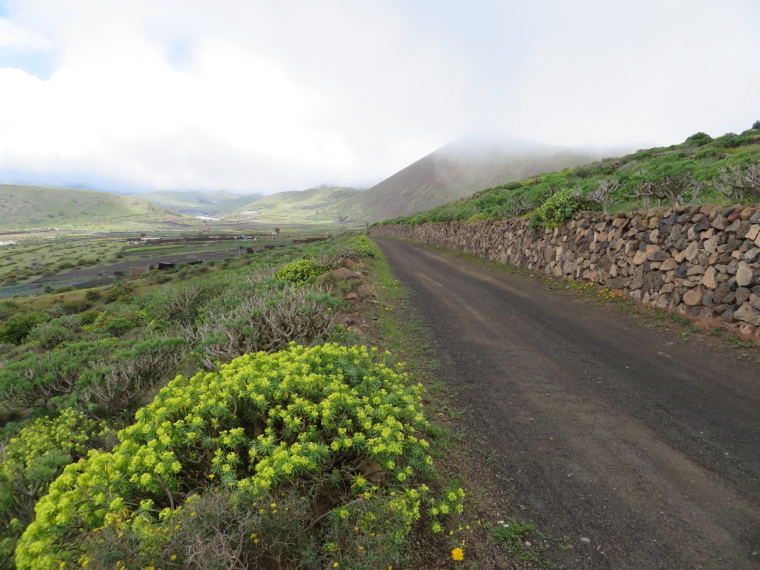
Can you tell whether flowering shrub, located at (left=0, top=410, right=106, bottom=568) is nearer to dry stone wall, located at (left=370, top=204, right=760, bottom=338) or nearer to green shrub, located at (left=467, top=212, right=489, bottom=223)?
dry stone wall, located at (left=370, top=204, right=760, bottom=338)

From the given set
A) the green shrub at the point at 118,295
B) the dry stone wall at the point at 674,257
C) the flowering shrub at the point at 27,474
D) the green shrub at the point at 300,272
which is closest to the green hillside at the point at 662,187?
the dry stone wall at the point at 674,257

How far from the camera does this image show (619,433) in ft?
14.9

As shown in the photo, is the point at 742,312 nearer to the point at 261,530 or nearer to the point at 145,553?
the point at 261,530

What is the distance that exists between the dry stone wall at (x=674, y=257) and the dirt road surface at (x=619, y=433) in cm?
138

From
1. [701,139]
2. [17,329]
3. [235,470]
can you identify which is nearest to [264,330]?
[235,470]

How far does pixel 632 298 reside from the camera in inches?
406

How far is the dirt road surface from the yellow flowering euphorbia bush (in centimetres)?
157

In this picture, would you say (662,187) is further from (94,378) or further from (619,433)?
(94,378)

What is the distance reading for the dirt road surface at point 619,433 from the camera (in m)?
3.05

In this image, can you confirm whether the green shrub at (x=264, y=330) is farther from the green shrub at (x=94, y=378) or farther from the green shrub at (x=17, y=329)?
the green shrub at (x=17, y=329)

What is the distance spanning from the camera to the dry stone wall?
7.40 m

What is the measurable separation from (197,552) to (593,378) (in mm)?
6419

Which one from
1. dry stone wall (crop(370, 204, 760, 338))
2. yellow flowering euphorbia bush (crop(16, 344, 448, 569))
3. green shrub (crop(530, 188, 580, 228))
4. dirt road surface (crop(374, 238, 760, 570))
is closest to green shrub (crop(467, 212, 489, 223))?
green shrub (crop(530, 188, 580, 228))

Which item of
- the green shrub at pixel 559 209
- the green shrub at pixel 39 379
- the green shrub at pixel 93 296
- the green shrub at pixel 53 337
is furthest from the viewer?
the green shrub at pixel 93 296
